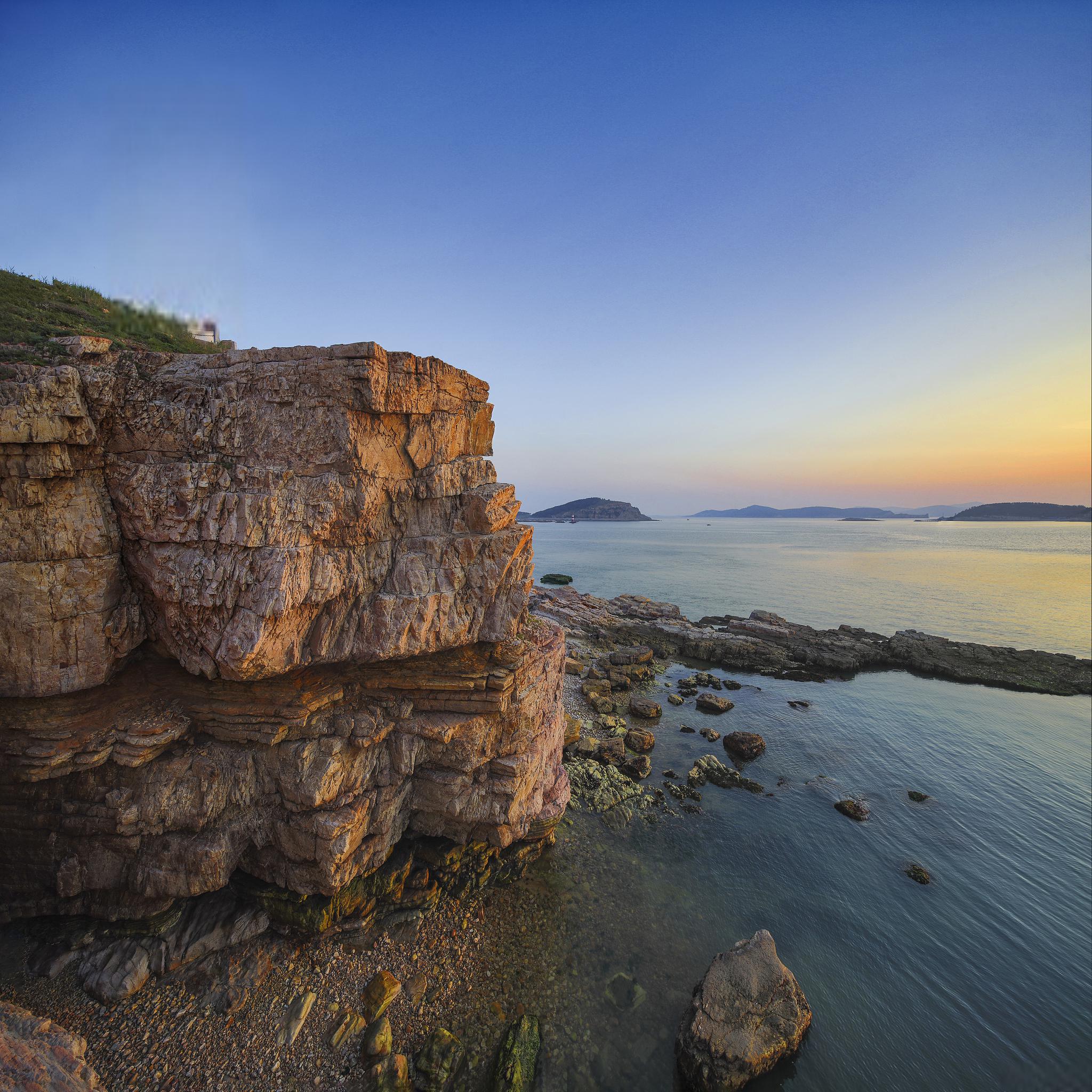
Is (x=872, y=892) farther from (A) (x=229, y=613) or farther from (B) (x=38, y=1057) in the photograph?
(A) (x=229, y=613)

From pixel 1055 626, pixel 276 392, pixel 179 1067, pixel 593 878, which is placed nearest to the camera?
pixel 179 1067

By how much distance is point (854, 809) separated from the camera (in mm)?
22062

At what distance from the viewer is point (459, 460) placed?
14102 mm

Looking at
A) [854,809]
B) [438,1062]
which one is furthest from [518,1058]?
[854,809]

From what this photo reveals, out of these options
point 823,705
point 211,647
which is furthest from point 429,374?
point 823,705

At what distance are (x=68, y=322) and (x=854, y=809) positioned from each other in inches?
1465

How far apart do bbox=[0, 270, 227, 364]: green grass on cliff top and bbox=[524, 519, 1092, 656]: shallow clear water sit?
187 ft

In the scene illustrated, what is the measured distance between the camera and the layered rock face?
10.8 metres

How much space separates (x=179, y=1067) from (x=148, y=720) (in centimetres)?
750

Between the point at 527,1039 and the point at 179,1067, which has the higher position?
the point at 179,1067

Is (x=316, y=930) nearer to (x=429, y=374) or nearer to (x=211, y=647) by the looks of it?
(x=211, y=647)

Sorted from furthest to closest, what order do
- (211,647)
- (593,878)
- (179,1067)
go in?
1. (593,878)
2. (211,647)
3. (179,1067)

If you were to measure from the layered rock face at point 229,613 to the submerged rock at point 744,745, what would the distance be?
19.4 m

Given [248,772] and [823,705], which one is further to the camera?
[823,705]
